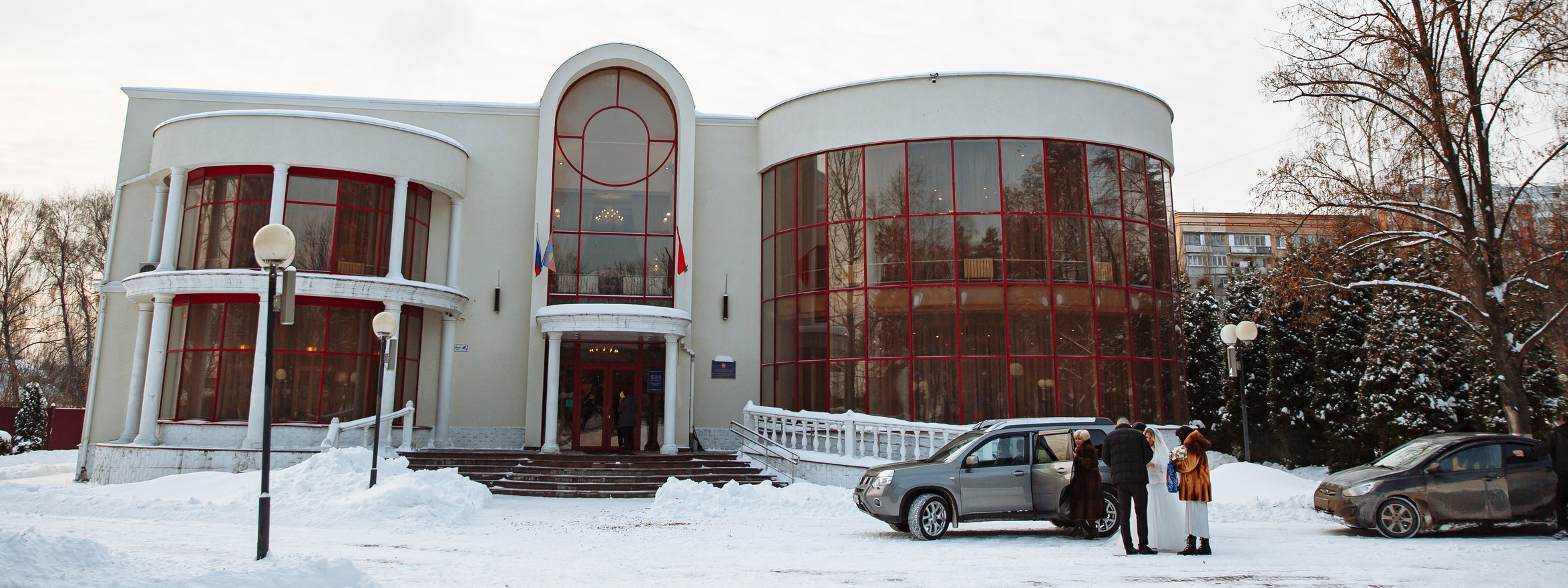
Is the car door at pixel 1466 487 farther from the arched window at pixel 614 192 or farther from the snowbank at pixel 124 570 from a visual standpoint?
the arched window at pixel 614 192

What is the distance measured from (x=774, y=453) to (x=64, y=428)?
97.8 ft

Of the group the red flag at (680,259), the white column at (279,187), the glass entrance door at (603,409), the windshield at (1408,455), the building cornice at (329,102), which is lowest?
the windshield at (1408,455)

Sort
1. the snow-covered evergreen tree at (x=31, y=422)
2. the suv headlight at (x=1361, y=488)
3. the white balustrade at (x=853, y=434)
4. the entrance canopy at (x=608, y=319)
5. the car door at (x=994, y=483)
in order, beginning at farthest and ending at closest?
the snow-covered evergreen tree at (x=31, y=422)
the entrance canopy at (x=608, y=319)
the white balustrade at (x=853, y=434)
the car door at (x=994, y=483)
the suv headlight at (x=1361, y=488)

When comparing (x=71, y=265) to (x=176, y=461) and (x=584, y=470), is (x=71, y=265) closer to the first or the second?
(x=176, y=461)

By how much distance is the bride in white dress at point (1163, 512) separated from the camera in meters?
11.3

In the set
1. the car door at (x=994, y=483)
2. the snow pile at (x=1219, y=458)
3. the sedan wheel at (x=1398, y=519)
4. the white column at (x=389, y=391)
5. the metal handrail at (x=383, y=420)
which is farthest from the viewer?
the snow pile at (x=1219, y=458)

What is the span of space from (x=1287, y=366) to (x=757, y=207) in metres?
18.3

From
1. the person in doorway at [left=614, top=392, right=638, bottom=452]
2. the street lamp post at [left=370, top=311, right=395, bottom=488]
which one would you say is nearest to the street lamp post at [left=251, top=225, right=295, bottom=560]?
the street lamp post at [left=370, top=311, right=395, bottom=488]

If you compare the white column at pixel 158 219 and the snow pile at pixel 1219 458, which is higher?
the white column at pixel 158 219

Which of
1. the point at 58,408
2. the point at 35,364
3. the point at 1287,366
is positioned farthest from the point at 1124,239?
the point at 35,364

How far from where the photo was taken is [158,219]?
2391 centimetres

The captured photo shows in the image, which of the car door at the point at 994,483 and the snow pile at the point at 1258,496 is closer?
the car door at the point at 994,483

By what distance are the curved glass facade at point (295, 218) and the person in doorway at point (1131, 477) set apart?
742 inches

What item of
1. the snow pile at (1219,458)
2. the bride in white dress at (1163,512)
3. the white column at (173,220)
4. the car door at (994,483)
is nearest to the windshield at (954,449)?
the car door at (994,483)
